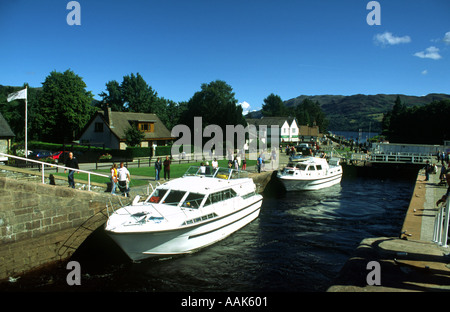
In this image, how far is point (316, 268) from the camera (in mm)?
12391

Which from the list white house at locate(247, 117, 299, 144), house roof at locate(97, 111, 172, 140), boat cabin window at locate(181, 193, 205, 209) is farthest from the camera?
white house at locate(247, 117, 299, 144)

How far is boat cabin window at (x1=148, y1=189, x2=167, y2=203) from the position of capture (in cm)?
1435

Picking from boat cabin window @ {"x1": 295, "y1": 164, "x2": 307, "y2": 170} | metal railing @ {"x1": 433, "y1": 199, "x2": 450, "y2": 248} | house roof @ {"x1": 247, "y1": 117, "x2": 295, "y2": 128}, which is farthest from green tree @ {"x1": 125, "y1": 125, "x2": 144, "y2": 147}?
house roof @ {"x1": 247, "y1": 117, "x2": 295, "y2": 128}

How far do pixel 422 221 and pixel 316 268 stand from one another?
4792mm

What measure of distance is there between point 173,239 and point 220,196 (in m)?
3.62

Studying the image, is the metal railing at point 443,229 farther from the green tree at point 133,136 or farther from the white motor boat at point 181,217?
the green tree at point 133,136

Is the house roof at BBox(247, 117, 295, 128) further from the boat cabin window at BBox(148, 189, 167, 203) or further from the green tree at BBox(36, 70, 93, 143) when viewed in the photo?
the boat cabin window at BBox(148, 189, 167, 203)

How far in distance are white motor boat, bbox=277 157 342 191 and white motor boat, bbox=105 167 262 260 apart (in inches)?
423

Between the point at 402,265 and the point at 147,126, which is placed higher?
the point at 147,126

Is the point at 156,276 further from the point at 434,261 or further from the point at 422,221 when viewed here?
the point at 422,221

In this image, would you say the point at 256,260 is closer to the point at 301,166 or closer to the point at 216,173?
the point at 216,173

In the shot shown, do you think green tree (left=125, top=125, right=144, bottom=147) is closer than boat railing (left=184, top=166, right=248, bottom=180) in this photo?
No

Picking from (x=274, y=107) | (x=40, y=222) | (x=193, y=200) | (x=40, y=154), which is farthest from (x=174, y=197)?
(x=274, y=107)

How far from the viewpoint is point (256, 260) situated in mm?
13172
